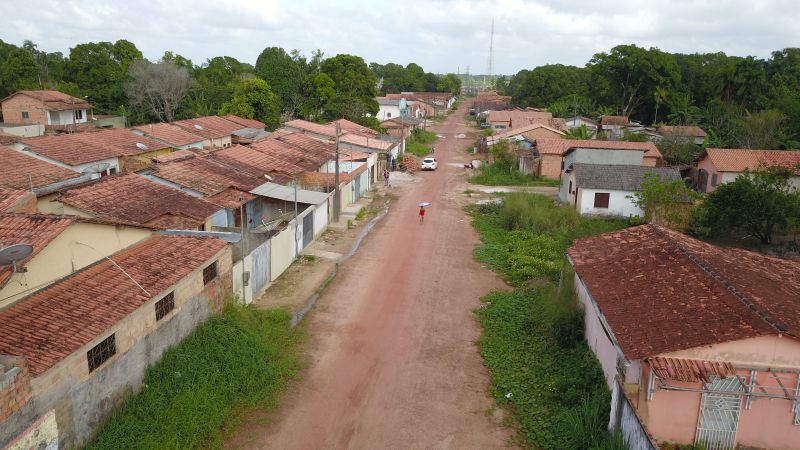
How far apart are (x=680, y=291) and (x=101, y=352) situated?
37.4ft

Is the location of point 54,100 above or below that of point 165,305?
above

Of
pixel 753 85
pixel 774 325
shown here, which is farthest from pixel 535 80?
pixel 774 325

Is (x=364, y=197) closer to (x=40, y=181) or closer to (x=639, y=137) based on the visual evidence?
(x=40, y=181)

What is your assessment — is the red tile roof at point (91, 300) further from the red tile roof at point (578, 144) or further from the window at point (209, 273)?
the red tile roof at point (578, 144)

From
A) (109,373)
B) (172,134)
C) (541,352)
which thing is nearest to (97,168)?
(172,134)

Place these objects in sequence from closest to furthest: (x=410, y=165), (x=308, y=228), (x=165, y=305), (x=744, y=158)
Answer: (x=165, y=305) → (x=308, y=228) → (x=744, y=158) → (x=410, y=165)

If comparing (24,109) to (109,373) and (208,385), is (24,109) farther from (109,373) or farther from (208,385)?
(109,373)

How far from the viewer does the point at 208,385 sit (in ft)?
38.9

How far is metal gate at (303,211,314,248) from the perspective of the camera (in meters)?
22.4

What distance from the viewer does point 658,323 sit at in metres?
11.2

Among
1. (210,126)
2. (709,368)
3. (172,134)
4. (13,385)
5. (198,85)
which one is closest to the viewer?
(13,385)

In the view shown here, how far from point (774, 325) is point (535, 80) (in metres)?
84.1

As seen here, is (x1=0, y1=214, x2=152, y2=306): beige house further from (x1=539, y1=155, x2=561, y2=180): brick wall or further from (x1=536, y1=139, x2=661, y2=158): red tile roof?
(x1=539, y1=155, x2=561, y2=180): brick wall

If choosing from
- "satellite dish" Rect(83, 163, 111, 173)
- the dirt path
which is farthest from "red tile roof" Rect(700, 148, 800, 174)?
"satellite dish" Rect(83, 163, 111, 173)
